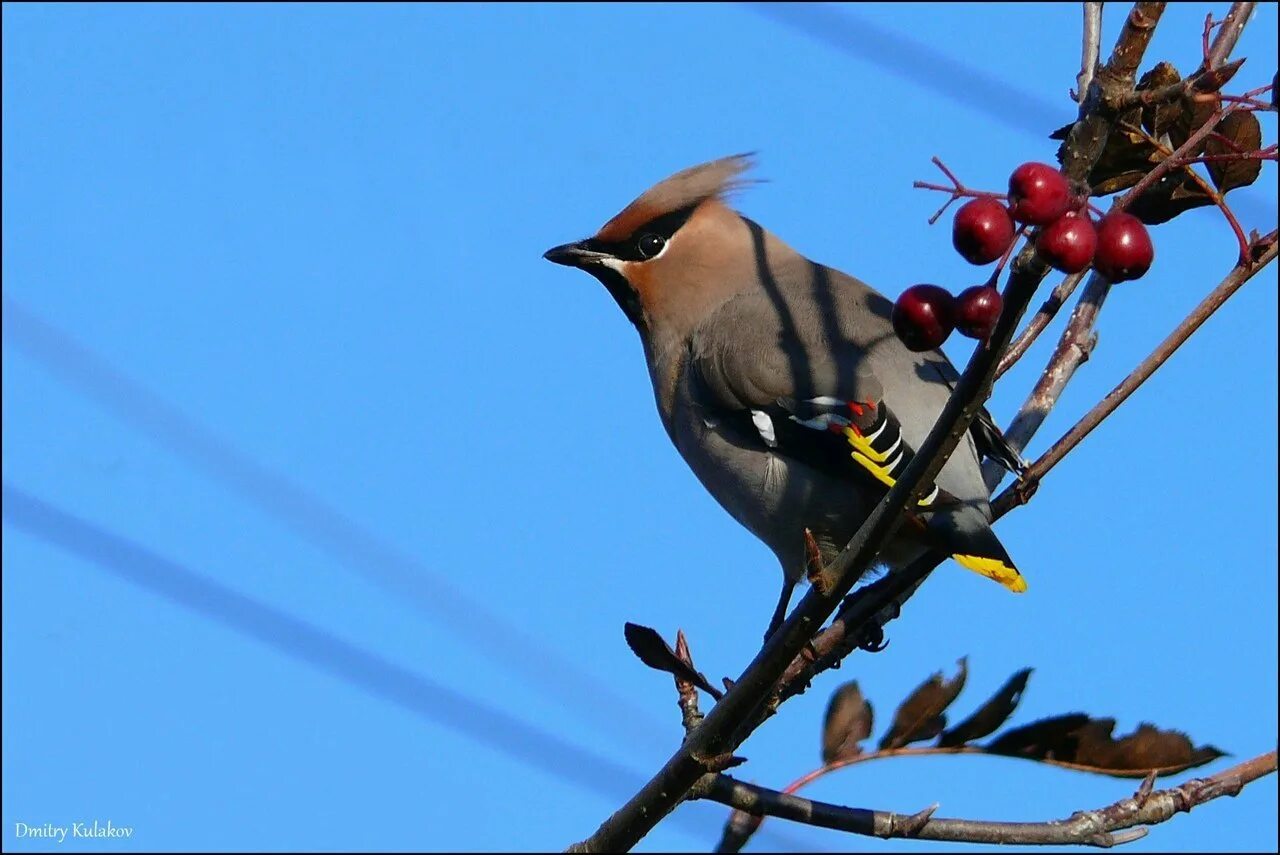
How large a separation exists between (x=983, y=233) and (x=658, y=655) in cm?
102

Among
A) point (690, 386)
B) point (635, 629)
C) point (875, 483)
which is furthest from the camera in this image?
point (690, 386)

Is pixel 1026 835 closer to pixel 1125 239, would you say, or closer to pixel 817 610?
pixel 817 610

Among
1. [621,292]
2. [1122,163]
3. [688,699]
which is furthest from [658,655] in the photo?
[621,292]

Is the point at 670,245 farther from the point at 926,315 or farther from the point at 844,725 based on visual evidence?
the point at 926,315

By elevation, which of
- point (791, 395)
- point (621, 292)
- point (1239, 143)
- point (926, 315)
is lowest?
point (926, 315)

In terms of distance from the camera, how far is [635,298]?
14.4 feet

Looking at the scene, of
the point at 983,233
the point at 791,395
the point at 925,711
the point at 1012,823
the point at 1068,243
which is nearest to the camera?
the point at 1068,243

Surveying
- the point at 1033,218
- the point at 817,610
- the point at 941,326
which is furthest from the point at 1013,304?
the point at 817,610

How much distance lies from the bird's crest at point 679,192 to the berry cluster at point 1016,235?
7.93ft

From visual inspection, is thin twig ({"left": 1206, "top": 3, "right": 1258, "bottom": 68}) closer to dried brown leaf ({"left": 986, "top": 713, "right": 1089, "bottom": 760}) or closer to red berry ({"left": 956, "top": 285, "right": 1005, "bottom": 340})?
red berry ({"left": 956, "top": 285, "right": 1005, "bottom": 340})

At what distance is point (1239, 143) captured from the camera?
2123 mm

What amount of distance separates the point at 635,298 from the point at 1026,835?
2.31m

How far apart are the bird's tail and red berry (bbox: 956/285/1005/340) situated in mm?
Answer: 967

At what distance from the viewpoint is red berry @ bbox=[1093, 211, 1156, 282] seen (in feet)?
5.75
